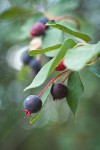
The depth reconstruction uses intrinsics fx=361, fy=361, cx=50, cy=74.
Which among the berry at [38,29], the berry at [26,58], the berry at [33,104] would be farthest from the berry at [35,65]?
the berry at [33,104]

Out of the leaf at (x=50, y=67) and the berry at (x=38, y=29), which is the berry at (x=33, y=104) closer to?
the leaf at (x=50, y=67)

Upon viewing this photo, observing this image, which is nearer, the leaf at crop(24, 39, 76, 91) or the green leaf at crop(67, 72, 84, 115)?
the leaf at crop(24, 39, 76, 91)

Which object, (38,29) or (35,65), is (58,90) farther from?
(35,65)

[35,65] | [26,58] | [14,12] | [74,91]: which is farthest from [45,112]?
[74,91]

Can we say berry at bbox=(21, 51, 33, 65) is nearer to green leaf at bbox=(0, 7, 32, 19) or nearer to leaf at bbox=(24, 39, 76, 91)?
green leaf at bbox=(0, 7, 32, 19)

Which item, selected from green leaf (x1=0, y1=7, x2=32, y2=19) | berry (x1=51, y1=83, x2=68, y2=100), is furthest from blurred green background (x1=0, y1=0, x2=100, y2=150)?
berry (x1=51, y1=83, x2=68, y2=100)

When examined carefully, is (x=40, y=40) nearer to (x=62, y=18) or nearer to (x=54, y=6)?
(x=62, y=18)

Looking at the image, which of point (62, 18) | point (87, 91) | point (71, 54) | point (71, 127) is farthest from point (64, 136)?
point (71, 54)
